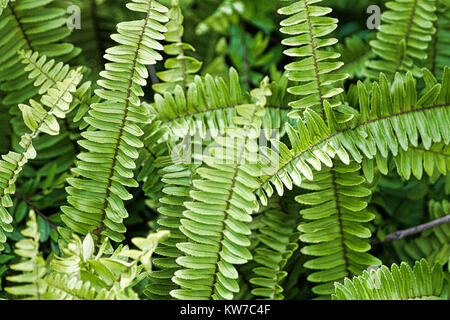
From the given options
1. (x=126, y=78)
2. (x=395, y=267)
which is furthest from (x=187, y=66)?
(x=395, y=267)

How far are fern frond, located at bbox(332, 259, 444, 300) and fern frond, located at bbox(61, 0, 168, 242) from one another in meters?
0.54

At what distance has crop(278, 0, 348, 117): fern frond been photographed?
3.26ft

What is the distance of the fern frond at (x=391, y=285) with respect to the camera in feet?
3.17

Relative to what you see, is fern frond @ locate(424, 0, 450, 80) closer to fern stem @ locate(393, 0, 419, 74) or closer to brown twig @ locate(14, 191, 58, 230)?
fern stem @ locate(393, 0, 419, 74)

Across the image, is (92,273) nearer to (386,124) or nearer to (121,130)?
(121,130)

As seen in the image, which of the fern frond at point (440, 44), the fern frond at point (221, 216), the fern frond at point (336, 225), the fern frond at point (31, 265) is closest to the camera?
the fern frond at point (31, 265)

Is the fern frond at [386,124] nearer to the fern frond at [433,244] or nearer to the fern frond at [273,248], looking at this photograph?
the fern frond at [273,248]

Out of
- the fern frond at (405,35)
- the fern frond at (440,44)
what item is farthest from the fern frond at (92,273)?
the fern frond at (440,44)

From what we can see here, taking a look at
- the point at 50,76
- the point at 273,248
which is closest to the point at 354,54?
the point at 273,248

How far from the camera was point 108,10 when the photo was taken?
1477 mm

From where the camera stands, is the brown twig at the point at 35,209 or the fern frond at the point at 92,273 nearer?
the fern frond at the point at 92,273

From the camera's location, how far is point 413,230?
1196mm

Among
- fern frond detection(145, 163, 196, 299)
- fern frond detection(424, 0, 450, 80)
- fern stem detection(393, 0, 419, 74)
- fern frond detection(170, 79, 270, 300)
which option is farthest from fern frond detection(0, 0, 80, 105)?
fern frond detection(424, 0, 450, 80)
